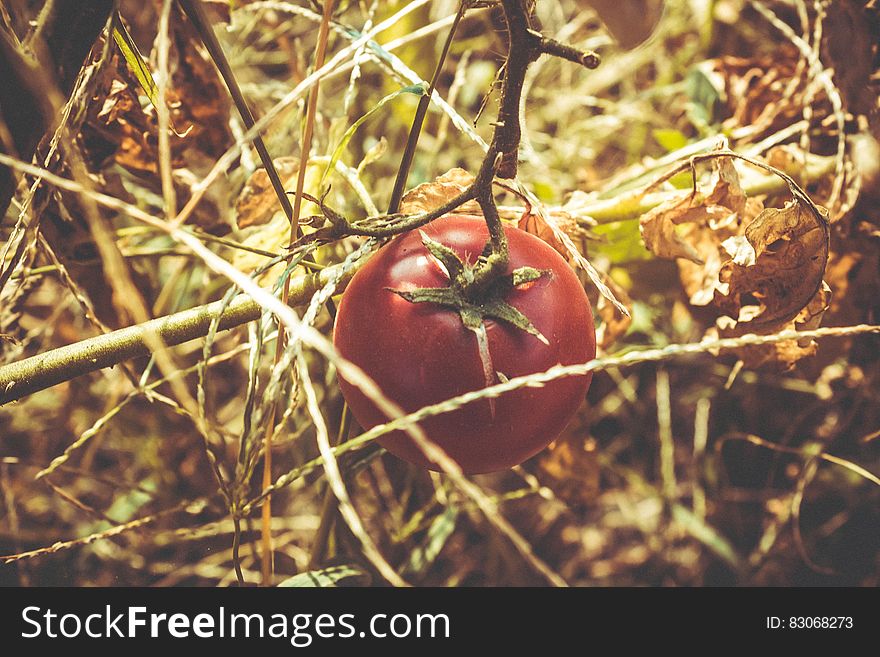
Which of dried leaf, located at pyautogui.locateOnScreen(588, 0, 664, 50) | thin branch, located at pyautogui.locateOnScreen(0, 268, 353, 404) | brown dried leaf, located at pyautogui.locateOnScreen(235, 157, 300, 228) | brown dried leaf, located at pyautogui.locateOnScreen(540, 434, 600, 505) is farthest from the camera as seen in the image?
brown dried leaf, located at pyautogui.locateOnScreen(540, 434, 600, 505)

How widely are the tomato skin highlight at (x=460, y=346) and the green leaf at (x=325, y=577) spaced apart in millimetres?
271

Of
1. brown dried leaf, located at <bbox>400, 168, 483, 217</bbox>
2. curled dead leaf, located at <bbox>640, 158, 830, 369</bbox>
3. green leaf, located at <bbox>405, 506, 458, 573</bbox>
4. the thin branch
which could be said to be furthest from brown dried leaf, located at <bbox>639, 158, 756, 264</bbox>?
green leaf, located at <bbox>405, 506, 458, 573</bbox>

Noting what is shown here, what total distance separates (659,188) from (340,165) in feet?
1.18

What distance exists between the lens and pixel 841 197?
0.75 m

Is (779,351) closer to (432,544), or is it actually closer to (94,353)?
(432,544)

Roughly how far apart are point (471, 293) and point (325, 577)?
0.41 m

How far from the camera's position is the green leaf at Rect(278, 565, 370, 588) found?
709 mm

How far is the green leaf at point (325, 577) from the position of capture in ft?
2.33

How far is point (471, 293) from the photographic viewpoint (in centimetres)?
48

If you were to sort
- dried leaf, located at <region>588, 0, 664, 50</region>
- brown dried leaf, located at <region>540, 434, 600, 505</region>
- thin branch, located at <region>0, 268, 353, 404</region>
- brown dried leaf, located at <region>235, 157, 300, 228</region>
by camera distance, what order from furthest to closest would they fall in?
brown dried leaf, located at <region>540, 434, 600, 505</region>, brown dried leaf, located at <region>235, 157, 300, 228</region>, thin branch, located at <region>0, 268, 353, 404</region>, dried leaf, located at <region>588, 0, 664, 50</region>

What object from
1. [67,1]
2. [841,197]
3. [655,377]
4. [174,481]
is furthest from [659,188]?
[174,481]

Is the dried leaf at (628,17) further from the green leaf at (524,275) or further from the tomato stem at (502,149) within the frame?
the green leaf at (524,275)

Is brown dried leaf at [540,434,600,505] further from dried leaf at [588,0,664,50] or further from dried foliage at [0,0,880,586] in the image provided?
dried leaf at [588,0,664,50]

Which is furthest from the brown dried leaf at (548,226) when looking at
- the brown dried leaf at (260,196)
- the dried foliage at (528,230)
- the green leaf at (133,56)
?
the green leaf at (133,56)
